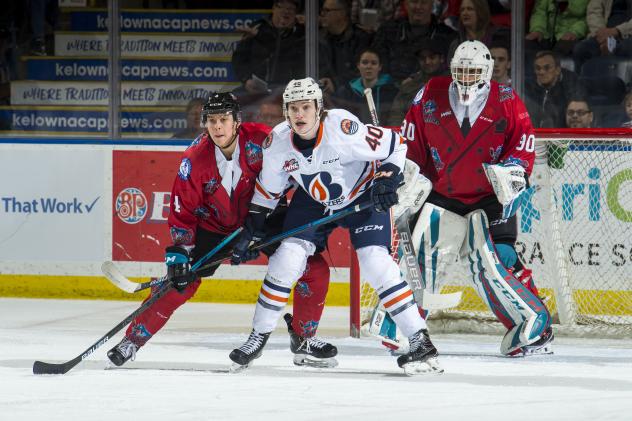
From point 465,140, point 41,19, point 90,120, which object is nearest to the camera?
point 465,140

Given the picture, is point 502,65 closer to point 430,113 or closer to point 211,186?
point 430,113

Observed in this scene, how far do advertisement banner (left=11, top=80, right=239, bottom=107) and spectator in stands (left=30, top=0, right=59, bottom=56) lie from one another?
9.8 inches

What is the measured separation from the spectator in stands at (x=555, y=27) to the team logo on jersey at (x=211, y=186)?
2.29 meters

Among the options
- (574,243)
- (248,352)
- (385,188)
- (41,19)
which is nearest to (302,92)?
(385,188)

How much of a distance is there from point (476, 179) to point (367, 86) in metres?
1.80

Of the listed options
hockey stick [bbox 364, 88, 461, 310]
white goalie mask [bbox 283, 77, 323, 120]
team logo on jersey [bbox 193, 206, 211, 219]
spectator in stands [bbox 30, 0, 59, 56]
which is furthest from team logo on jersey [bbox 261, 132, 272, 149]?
spectator in stands [bbox 30, 0, 59, 56]

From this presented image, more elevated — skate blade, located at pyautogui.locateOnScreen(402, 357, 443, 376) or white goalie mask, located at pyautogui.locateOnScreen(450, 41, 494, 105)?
white goalie mask, located at pyautogui.locateOnScreen(450, 41, 494, 105)

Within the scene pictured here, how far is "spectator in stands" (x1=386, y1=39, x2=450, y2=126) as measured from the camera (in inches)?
275

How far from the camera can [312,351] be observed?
16.9 feet

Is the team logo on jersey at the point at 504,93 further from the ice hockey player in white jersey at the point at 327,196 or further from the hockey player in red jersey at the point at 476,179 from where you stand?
the ice hockey player in white jersey at the point at 327,196

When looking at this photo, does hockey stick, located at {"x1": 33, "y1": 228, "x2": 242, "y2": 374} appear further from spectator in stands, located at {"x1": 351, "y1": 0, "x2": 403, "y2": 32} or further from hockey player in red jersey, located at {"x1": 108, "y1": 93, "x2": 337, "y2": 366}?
spectator in stands, located at {"x1": 351, "y1": 0, "x2": 403, "y2": 32}

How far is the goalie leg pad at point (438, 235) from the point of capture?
17.6 feet

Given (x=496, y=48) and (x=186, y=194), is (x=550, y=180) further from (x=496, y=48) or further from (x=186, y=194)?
(x=186, y=194)

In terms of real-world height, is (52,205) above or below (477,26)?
below
